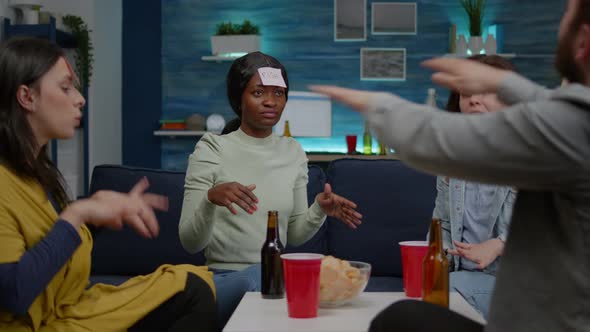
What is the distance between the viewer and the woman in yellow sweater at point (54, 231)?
4.63 feet

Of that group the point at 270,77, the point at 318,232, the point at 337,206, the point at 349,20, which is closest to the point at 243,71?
the point at 270,77

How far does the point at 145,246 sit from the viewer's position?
277 centimetres

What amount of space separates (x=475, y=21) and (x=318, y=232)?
147 inches

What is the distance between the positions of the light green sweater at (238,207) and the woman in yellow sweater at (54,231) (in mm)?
428

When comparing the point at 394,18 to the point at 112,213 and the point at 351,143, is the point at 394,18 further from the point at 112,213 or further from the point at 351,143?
the point at 112,213

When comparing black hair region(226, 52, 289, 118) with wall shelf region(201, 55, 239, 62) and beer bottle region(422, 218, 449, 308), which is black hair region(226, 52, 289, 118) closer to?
beer bottle region(422, 218, 449, 308)

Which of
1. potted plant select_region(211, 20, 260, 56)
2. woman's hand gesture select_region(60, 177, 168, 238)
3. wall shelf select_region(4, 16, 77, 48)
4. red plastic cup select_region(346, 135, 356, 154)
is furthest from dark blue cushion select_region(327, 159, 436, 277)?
potted plant select_region(211, 20, 260, 56)

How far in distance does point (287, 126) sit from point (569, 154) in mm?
4851

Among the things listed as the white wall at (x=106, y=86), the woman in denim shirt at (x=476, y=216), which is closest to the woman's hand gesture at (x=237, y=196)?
the woman in denim shirt at (x=476, y=216)

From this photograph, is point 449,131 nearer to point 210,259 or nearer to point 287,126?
point 210,259

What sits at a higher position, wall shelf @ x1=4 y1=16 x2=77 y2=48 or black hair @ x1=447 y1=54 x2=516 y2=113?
wall shelf @ x1=4 y1=16 x2=77 y2=48

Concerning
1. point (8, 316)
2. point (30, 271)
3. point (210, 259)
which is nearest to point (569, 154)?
point (30, 271)

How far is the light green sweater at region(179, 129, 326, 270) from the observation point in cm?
219

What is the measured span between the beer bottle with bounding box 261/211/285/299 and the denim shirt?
82cm
